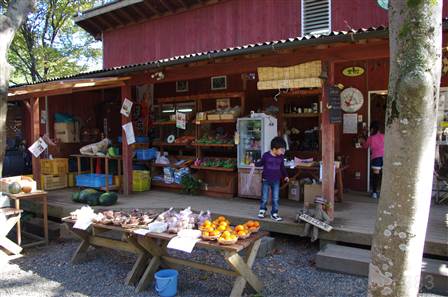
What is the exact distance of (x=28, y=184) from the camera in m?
7.37

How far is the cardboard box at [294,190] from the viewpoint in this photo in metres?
8.25

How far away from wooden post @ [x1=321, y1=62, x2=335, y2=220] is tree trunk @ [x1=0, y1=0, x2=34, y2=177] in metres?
5.90

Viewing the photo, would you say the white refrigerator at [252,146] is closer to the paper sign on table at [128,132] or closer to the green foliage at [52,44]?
the paper sign on table at [128,132]

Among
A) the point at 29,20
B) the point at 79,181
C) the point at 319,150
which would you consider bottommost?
the point at 79,181

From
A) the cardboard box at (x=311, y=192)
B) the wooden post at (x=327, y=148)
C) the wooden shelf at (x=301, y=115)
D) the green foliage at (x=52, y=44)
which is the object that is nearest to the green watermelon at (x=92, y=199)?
the cardboard box at (x=311, y=192)

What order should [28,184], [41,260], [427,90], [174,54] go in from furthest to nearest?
[174,54], [28,184], [41,260], [427,90]

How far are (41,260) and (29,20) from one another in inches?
663

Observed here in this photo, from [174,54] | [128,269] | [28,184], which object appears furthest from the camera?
[174,54]

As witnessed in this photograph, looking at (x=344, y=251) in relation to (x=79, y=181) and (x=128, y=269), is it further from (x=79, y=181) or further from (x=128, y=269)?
(x=79, y=181)

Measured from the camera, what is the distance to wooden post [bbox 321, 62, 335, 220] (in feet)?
20.7

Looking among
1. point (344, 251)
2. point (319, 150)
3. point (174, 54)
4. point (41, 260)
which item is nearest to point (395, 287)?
point (344, 251)

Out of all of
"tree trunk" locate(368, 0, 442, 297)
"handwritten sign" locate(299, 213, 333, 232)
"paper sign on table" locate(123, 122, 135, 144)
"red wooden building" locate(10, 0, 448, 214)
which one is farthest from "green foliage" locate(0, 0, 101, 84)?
"tree trunk" locate(368, 0, 442, 297)

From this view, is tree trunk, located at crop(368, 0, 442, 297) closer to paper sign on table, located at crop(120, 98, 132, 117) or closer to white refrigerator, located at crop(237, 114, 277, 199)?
white refrigerator, located at crop(237, 114, 277, 199)

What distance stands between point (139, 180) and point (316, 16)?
19.0 feet
